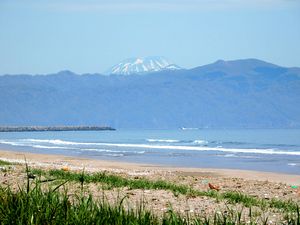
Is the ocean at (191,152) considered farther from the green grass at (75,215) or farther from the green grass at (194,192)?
the green grass at (75,215)

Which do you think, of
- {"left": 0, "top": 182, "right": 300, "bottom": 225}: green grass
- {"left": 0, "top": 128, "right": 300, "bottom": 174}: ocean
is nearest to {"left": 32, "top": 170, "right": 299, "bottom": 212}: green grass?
{"left": 0, "top": 182, "right": 300, "bottom": 225}: green grass

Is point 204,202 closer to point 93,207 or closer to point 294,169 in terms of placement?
point 93,207

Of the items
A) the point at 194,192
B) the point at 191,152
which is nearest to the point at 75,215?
the point at 194,192

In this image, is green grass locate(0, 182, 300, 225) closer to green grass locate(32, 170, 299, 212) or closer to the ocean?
green grass locate(32, 170, 299, 212)

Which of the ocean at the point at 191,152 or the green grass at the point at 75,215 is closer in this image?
the green grass at the point at 75,215

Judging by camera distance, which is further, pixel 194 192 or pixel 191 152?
pixel 191 152

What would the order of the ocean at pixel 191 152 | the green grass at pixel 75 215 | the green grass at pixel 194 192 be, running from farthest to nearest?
the ocean at pixel 191 152, the green grass at pixel 194 192, the green grass at pixel 75 215

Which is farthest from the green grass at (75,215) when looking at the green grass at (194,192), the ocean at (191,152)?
the ocean at (191,152)

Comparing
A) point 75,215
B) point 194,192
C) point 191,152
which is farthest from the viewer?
point 191,152

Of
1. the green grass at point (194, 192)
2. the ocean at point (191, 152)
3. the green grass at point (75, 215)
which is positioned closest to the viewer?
the green grass at point (75, 215)

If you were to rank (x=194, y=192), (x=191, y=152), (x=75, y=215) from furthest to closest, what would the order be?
(x=191, y=152), (x=194, y=192), (x=75, y=215)

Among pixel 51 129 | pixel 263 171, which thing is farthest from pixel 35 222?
pixel 51 129

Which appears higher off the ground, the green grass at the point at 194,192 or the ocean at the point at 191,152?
the ocean at the point at 191,152

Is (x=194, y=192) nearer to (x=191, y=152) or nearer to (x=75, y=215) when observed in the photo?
(x=75, y=215)
